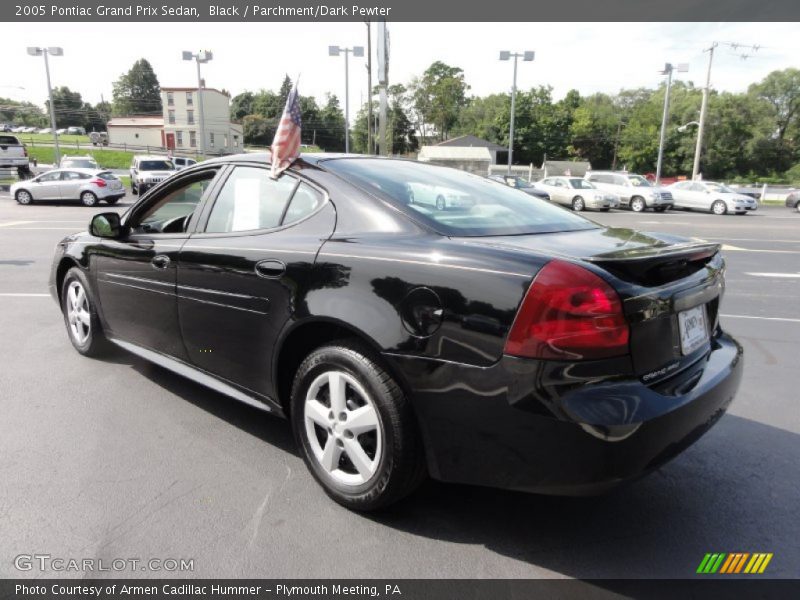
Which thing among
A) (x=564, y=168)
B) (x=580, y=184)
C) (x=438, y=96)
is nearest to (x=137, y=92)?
(x=438, y=96)

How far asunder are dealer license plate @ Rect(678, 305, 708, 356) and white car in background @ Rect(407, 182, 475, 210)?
3.76ft

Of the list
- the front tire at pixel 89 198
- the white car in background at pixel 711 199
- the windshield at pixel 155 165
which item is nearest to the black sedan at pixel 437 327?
the front tire at pixel 89 198

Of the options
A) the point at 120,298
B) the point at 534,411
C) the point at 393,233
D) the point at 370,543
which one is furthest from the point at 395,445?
the point at 120,298

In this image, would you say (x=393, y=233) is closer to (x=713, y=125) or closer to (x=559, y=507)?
(x=559, y=507)

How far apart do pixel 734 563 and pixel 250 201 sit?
2.86 meters

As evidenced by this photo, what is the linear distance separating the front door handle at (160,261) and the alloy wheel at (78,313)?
129 cm

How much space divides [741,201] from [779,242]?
13415 mm

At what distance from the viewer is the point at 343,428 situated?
2.50 meters

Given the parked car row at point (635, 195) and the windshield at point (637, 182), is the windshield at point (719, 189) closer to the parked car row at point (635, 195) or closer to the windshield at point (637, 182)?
the parked car row at point (635, 195)

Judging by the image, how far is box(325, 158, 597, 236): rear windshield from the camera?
8.58 ft

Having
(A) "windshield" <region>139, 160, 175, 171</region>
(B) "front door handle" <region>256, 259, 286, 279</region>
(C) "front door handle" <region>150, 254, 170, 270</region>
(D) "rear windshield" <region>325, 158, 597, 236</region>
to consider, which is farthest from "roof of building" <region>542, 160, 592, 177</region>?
(B) "front door handle" <region>256, 259, 286, 279</region>

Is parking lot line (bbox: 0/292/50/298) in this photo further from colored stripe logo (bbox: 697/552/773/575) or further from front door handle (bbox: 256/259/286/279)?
colored stripe logo (bbox: 697/552/773/575)

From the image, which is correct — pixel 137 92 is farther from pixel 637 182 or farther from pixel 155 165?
pixel 637 182

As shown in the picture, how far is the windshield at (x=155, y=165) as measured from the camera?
82.2 ft
